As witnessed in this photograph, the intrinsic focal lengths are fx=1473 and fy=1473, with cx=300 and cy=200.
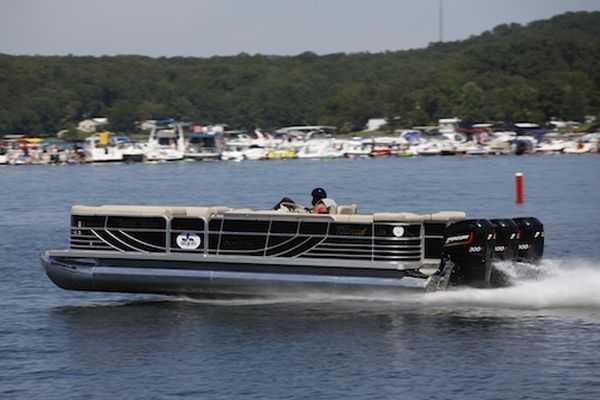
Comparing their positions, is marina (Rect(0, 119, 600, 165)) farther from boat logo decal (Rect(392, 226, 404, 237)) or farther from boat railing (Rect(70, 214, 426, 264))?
boat logo decal (Rect(392, 226, 404, 237))

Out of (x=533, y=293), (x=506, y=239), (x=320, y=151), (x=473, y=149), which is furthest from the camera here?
(x=473, y=149)

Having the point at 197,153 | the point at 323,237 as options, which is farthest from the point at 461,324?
the point at 197,153

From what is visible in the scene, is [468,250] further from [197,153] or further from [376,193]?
[197,153]

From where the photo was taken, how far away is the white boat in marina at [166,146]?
375 feet

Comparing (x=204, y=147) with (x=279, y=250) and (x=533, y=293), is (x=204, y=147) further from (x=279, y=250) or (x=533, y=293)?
(x=533, y=293)

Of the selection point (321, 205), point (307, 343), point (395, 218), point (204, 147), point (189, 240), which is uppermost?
point (204, 147)

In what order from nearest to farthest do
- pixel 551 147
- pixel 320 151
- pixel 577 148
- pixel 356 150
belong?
pixel 577 148, pixel 320 151, pixel 356 150, pixel 551 147

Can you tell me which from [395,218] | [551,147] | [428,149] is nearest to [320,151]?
[428,149]

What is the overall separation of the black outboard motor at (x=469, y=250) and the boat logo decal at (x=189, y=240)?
12.1 ft

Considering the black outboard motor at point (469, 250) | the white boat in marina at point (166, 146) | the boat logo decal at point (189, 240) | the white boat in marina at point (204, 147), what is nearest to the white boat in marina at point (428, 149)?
the white boat in marina at point (204, 147)

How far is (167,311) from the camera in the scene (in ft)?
72.1

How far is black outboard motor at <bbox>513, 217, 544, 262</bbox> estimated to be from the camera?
70.9 feet

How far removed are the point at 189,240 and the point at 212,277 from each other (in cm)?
67

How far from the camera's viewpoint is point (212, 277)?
21.9m
